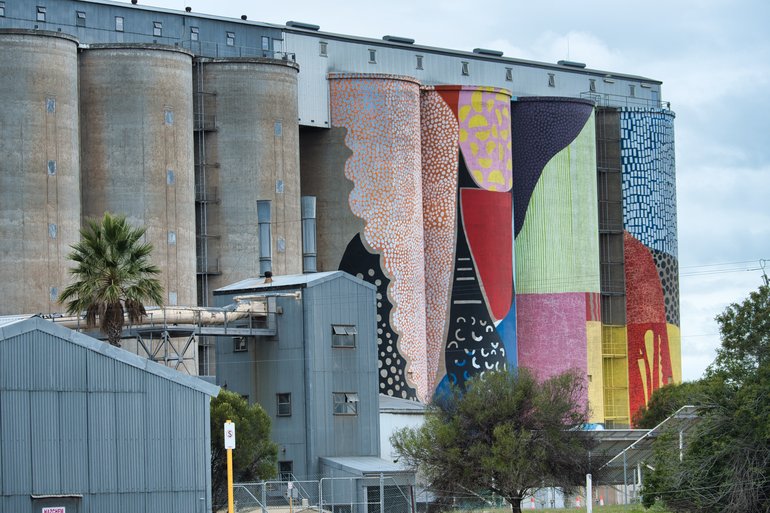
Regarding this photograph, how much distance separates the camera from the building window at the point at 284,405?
7156 centimetres

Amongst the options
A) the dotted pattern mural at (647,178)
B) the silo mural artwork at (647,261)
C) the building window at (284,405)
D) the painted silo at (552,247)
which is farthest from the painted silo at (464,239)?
the building window at (284,405)

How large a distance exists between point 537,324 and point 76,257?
52.1 metres

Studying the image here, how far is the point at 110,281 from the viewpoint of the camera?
66.3 meters

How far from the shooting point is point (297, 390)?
71.2 metres

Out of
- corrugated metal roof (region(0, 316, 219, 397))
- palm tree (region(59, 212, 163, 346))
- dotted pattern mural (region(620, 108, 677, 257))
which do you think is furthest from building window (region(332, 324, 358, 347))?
dotted pattern mural (region(620, 108, 677, 257))

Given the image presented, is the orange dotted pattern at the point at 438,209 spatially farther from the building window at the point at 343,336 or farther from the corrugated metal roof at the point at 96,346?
the corrugated metal roof at the point at 96,346

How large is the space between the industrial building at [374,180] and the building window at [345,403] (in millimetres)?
9652

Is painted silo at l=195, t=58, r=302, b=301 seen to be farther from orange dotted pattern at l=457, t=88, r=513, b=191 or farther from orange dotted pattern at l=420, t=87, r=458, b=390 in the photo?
orange dotted pattern at l=457, t=88, r=513, b=191

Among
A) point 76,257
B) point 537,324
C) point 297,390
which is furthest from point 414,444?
point 537,324

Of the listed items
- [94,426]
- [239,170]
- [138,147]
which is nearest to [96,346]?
[94,426]

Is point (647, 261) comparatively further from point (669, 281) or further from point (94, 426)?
point (94, 426)

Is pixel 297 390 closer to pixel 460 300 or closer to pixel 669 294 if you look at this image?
pixel 460 300

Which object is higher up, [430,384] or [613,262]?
[613,262]

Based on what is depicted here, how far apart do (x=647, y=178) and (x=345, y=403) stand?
55.3m
